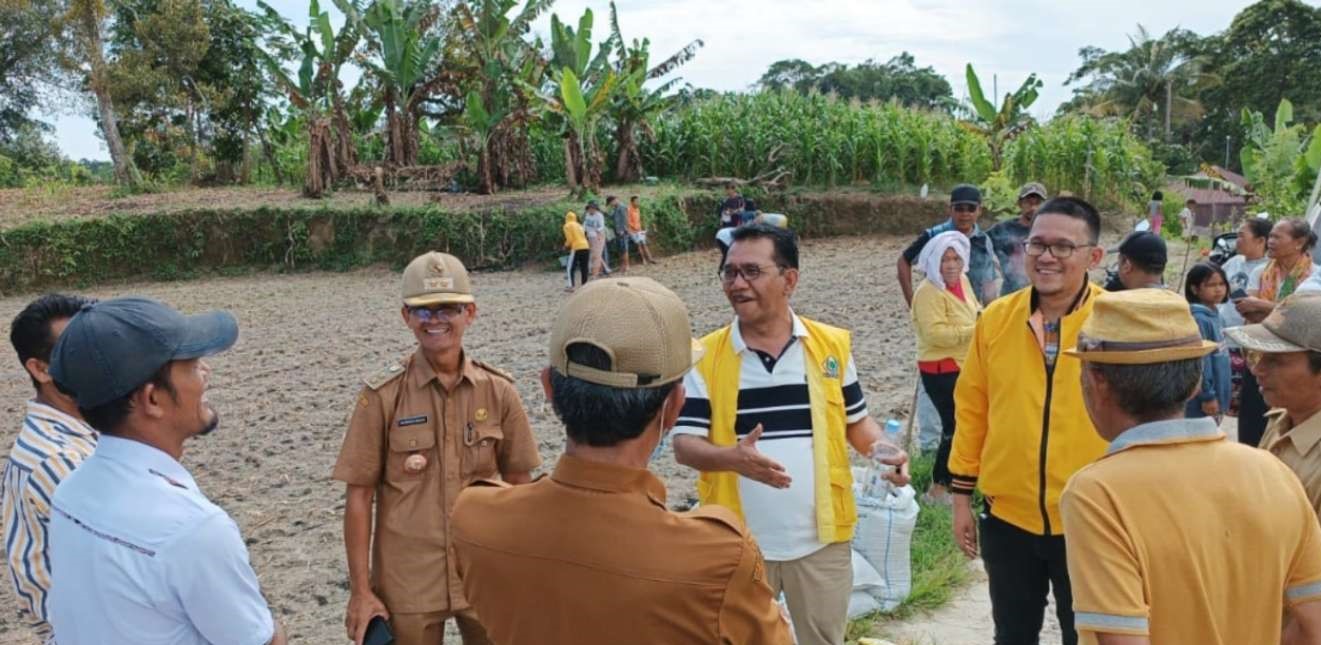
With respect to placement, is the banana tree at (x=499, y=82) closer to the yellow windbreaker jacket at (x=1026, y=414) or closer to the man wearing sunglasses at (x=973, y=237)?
the man wearing sunglasses at (x=973, y=237)

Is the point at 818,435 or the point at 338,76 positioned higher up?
the point at 338,76

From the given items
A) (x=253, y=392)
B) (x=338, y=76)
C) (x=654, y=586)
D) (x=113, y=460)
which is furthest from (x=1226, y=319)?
(x=338, y=76)

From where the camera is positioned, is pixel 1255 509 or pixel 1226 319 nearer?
pixel 1255 509

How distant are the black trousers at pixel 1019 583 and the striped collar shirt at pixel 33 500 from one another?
9.03 ft

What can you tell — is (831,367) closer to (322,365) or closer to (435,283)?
(435,283)

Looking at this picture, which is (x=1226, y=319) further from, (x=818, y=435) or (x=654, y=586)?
(x=654, y=586)

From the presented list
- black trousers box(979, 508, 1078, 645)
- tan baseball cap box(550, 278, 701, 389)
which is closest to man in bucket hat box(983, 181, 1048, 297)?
black trousers box(979, 508, 1078, 645)

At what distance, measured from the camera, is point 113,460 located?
1.78 meters

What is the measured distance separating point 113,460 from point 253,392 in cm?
762

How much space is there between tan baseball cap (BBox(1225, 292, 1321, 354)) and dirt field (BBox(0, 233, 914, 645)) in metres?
3.72

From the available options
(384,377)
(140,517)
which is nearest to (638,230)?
(384,377)

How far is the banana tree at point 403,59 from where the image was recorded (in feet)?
62.4

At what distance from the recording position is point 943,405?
17.3ft

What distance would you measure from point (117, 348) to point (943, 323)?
168 inches
